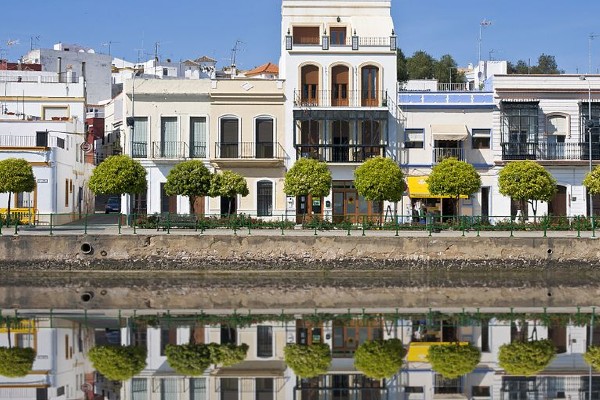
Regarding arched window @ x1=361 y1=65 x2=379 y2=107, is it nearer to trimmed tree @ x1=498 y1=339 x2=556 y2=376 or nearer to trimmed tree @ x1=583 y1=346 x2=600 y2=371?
trimmed tree @ x1=498 y1=339 x2=556 y2=376

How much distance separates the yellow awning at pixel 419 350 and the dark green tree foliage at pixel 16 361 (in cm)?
844

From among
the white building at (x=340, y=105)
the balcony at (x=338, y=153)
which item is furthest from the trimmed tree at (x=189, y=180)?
the balcony at (x=338, y=153)

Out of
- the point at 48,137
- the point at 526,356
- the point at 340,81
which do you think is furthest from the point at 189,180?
the point at 526,356

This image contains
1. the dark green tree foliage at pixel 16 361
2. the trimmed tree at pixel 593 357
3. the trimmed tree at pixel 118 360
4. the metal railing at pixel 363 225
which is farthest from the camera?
the metal railing at pixel 363 225

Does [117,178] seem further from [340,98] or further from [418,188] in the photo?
[418,188]

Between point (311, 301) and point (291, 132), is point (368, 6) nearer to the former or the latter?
point (291, 132)

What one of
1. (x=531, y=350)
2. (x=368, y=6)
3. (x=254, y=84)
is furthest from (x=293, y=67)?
(x=531, y=350)

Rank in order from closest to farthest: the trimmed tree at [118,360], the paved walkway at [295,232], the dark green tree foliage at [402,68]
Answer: the trimmed tree at [118,360] < the paved walkway at [295,232] < the dark green tree foliage at [402,68]

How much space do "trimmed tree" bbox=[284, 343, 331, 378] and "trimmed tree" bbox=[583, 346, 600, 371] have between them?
5.74m

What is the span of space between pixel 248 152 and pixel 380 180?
9874 mm

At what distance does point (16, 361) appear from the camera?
920 inches

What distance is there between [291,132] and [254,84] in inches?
133

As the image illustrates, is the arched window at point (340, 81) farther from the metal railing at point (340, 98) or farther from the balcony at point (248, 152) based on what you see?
the balcony at point (248, 152)

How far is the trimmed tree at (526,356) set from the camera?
73.6 ft
